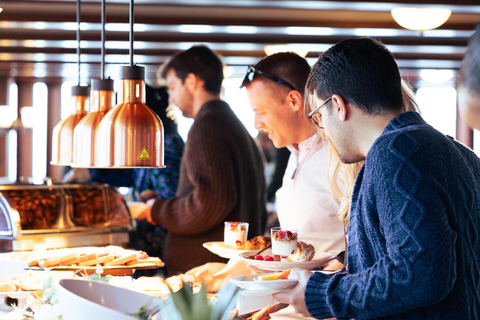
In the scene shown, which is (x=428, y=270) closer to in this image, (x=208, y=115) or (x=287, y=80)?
(x=287, y=80)

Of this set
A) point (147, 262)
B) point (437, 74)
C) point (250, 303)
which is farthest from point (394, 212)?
point (437, 74)

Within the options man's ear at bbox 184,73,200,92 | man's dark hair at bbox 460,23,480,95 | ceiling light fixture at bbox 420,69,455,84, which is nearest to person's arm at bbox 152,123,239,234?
man's ear at bbox 184,73,200,92

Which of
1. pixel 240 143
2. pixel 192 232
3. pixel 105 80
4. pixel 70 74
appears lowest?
pixel 192 232

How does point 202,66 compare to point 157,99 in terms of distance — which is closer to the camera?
point 202,66

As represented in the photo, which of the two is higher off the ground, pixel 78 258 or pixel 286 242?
pixel 286 242

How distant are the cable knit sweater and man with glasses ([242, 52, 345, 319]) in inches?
33.5

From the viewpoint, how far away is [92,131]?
191 centimetres

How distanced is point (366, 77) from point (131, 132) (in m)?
0.71

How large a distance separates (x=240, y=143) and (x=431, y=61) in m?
7.18

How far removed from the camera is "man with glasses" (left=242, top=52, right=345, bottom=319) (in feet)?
7.31

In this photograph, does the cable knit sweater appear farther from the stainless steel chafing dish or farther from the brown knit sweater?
the stainless steel chafing dish

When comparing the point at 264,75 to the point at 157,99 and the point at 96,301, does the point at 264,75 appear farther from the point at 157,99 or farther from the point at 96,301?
the point at 157,99

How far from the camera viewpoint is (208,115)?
120 inches

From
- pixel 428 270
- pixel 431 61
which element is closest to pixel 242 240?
pixel 428 270
